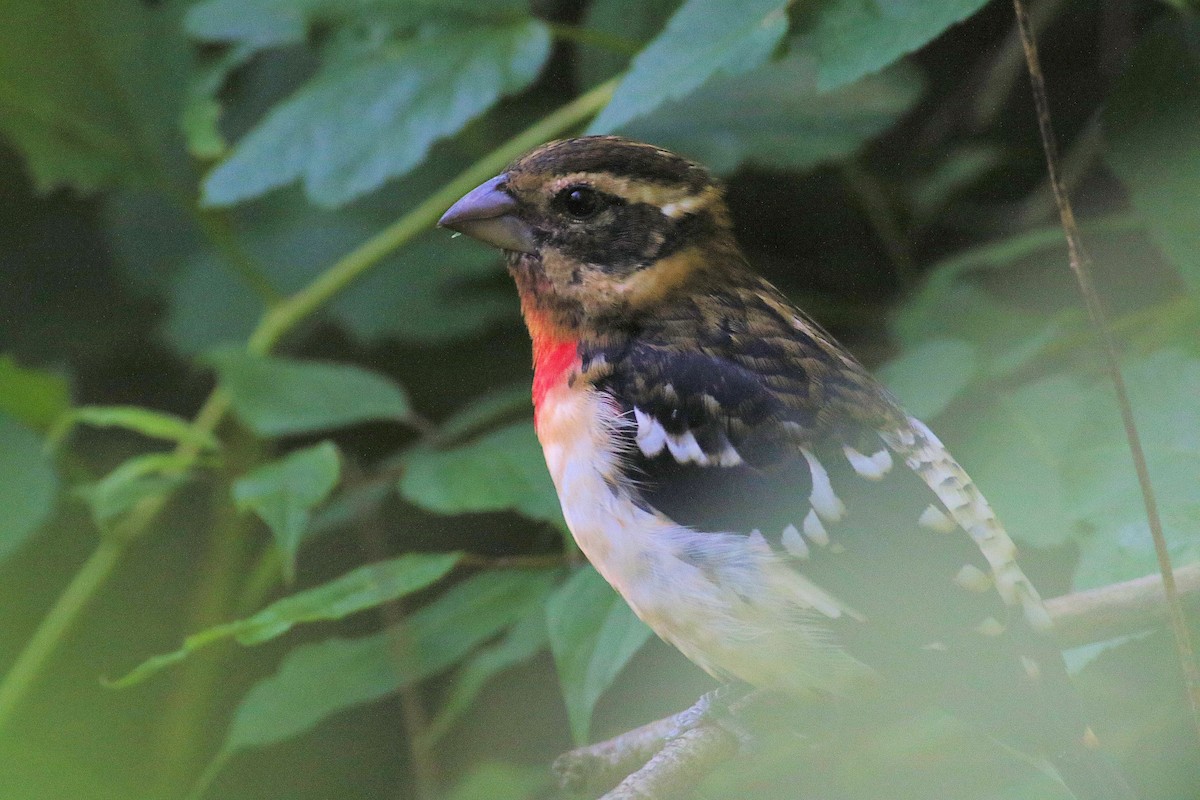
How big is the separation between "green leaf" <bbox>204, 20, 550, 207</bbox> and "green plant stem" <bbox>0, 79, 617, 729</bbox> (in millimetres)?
271

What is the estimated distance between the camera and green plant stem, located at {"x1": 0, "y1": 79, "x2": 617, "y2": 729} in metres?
2.88

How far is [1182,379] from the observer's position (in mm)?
2391

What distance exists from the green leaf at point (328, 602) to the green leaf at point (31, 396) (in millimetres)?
1069

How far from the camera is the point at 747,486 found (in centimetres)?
196

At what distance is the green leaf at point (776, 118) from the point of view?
10.2 ft

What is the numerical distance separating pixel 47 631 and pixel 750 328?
1.89 meters

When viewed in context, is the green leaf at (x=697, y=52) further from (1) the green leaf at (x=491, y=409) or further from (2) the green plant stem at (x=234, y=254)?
(2) the green plant stem at (x=234, y=254)

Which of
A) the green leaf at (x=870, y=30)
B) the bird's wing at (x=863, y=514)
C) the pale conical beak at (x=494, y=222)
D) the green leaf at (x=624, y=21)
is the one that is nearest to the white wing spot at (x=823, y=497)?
the bird's wing at (x=863, y=514)

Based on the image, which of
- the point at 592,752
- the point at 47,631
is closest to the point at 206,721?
the point at 47,631

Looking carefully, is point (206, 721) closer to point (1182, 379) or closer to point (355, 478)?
point (355, 478)

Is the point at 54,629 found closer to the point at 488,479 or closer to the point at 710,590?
the point at 488,479

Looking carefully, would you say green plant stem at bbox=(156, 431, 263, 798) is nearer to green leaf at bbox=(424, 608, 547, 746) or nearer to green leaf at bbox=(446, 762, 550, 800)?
green leaf at bbox=(446, 762, 550, 800)

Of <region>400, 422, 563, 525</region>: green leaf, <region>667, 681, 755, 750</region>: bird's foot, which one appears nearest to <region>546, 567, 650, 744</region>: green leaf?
<region>667, 681, 755, 750</region>: bird's foot

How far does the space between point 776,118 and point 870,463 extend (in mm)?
1506
